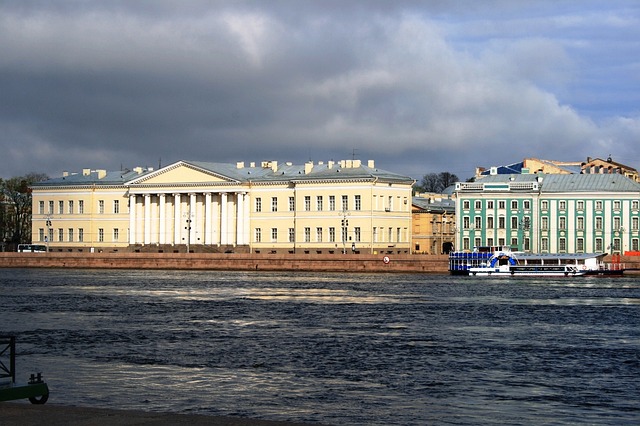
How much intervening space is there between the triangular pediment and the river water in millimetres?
44913

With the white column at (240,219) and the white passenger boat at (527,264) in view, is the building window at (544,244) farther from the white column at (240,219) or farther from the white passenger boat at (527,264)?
the white column at (240,219)

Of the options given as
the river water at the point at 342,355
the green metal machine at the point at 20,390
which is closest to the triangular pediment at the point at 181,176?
the river water at the point at 342,355

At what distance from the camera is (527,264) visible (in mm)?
69375

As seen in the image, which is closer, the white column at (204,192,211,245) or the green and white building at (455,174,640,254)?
the green and white building at (455,174,640,254)

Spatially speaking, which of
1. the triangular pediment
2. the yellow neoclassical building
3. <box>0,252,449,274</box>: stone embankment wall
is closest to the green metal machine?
→ <box>0,252,449,274</box>: stone embankment wall

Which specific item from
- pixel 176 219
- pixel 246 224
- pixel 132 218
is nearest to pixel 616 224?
pixel 246 224

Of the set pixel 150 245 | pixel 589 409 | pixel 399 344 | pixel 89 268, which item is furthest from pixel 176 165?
pixel 589 409

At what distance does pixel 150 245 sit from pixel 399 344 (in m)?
68.4

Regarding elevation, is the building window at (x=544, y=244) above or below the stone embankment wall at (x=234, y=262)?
above

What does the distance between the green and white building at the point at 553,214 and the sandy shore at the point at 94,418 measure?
67.8 m

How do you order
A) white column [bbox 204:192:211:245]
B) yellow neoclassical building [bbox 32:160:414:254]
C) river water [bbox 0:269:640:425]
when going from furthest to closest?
white column [bbox 204:192:211:245]
yellow neoclassical building [bbox 32:160:414:254]
river water [bbox 0:269:640:425]

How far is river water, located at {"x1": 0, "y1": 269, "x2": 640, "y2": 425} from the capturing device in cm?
1655

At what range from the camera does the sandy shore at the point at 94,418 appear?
11.4 metres

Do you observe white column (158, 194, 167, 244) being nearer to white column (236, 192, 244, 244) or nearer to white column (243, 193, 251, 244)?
white column (236, 192, 244, 244)
